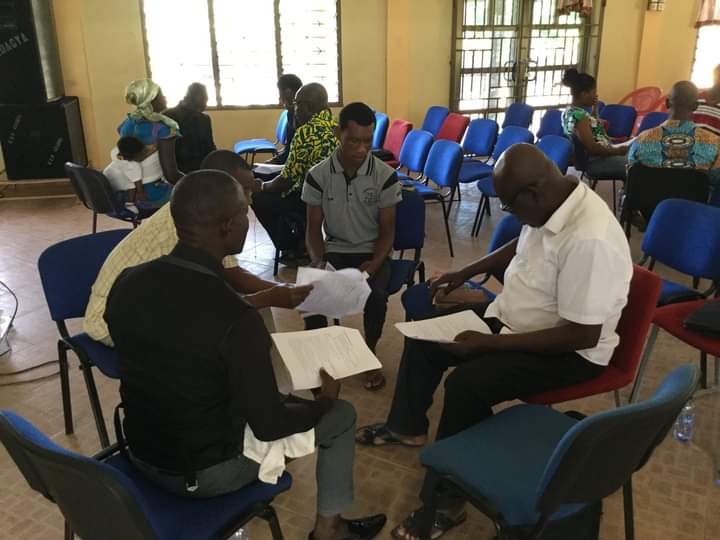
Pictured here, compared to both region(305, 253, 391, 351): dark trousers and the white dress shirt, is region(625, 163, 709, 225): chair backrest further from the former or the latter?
the white dress shirt

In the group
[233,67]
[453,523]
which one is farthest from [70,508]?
[233,67]

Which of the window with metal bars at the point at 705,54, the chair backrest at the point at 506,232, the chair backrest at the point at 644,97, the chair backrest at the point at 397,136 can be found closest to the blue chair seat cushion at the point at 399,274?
the chair backrest at the point at 506,232

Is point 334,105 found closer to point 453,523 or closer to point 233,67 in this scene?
point 233,67

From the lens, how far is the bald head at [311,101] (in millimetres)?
4082

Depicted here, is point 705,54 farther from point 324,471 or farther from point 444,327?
point 324,471

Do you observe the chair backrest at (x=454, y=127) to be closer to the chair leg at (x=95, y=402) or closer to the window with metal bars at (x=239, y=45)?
the window with metal bars at (x=239, y=45)

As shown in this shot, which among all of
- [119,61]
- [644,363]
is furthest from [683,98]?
[119,61]

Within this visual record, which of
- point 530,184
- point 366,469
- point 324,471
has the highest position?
point 530,184

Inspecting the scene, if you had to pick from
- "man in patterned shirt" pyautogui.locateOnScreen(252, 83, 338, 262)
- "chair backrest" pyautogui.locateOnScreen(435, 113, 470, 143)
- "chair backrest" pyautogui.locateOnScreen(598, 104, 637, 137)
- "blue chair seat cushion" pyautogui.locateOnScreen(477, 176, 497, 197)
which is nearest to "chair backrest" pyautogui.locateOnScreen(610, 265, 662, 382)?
"man in patterned shirt" pyautogui.locateOnScreen(252, 83, 338, 262)

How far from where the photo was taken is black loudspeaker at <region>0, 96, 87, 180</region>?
20.5ft

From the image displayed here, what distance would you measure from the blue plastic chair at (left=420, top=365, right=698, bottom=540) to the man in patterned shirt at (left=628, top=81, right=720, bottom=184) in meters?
2.81

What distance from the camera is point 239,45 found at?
7230mm

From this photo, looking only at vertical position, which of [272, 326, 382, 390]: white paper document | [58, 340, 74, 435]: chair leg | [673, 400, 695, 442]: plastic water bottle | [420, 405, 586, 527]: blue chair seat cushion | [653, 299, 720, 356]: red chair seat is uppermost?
[272, 326, 382, 390]: white paper document

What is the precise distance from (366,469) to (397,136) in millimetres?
4170
